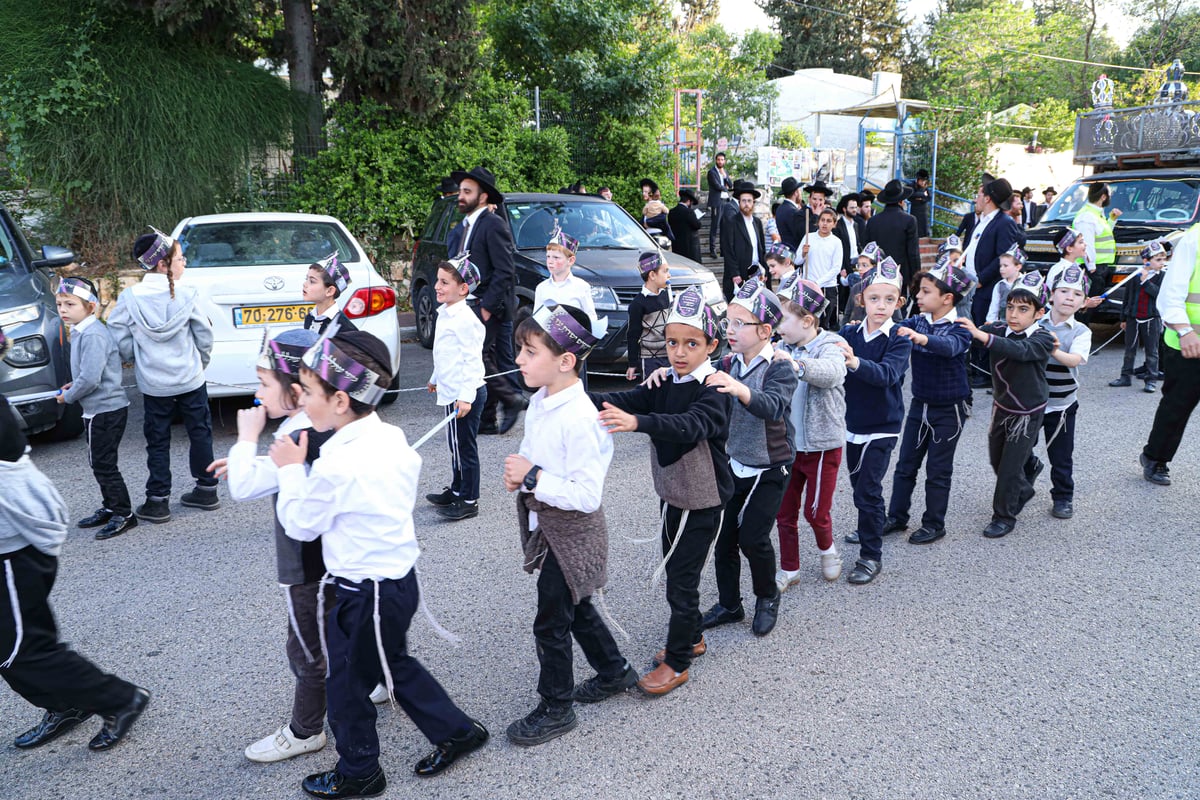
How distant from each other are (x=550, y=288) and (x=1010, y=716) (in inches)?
180

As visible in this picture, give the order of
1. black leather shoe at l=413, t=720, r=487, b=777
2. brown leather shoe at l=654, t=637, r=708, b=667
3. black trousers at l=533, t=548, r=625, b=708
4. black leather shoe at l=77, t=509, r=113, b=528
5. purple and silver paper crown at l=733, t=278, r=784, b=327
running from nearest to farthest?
black leather shoe at l=413, t=720, r=487, b=777, black trousers at l=533, t=548, r=625, b=708, brown leather shoe at l=654, t=637, r=708, b=667, purple and silver paper crown at l=733, t=278, r=784, b=327, black leather shoe at l=77, t=509, r=113, b=528

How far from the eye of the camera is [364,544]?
2830mm

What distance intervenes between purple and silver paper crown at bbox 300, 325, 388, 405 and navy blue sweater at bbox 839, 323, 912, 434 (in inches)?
104

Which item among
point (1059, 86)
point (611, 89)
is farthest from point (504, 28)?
point (1059, 86)

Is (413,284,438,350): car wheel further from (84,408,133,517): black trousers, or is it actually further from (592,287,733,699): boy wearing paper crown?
(592,287,733,699): boy wearing paper crown

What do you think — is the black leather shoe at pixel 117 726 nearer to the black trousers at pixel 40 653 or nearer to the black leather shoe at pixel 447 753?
the black trousers at pixel 40 653

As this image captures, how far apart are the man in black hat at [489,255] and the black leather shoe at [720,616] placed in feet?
11.4

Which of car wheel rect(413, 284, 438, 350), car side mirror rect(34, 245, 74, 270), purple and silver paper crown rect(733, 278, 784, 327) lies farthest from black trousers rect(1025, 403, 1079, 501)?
car side mirror rect(34, 245, 74, 270)

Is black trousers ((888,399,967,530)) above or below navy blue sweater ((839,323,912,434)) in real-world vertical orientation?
below

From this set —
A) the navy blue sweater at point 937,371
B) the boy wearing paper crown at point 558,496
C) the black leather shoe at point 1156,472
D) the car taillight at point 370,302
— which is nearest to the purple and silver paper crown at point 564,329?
the boy wearing paper crown at point 558,496

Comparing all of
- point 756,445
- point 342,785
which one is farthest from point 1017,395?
point 342,785

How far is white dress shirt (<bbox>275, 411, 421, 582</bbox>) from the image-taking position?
277 centimetres

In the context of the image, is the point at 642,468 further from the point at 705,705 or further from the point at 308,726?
the point at 308,726

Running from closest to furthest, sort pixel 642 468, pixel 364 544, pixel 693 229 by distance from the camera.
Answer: pixel 364 544, pixel 642 468, pixel 693 229
